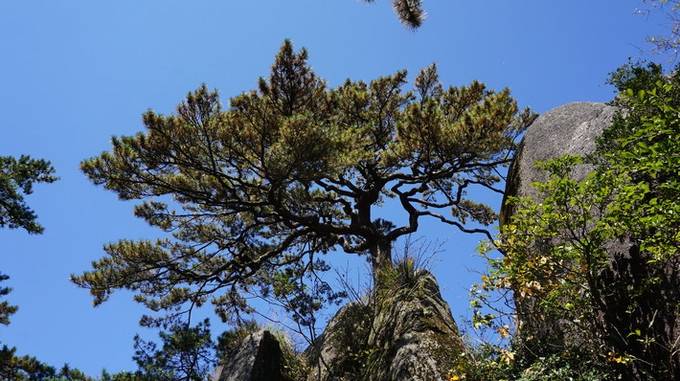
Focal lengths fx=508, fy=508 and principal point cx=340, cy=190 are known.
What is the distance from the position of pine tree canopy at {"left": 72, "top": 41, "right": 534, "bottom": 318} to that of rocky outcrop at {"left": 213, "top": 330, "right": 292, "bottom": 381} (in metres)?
2.06

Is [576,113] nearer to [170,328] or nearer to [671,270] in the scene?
[671,270]

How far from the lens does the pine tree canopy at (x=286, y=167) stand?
7359 millimetres

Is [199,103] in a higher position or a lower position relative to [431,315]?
higher

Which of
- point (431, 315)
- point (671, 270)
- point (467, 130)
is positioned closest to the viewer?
point (671, 270)

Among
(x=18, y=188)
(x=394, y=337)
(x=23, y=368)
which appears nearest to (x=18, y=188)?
(x=18, y=188)

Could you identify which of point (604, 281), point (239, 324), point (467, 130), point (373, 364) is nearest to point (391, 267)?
point (373, 364)

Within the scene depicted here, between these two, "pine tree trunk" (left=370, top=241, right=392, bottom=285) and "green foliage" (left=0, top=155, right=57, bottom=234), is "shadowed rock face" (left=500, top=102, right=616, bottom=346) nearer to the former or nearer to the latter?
"pine tree trunk" (left=370, top=241, right=392, bottom=285)

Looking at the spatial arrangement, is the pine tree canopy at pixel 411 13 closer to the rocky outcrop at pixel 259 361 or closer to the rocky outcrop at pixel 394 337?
the rocky outcrop at pixel 394 337

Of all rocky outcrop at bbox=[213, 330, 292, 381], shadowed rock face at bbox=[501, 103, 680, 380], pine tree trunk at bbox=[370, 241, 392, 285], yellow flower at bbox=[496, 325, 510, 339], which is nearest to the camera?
shadowed rock face at bbox=[501, 103, 680, 380]

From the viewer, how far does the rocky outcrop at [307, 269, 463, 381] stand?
17.4 ft

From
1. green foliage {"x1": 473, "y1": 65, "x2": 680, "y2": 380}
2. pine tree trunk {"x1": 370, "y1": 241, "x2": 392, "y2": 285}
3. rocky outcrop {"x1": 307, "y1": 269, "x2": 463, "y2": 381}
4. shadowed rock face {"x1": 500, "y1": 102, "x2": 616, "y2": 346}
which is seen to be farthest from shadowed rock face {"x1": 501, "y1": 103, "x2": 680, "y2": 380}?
pine tree trunk {"x1": 370, "y1": 241, "x2": 392, "y2": 285}

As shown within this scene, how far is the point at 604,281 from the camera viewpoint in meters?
4.38

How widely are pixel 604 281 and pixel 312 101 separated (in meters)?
5.73

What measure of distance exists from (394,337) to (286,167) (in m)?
2.78
